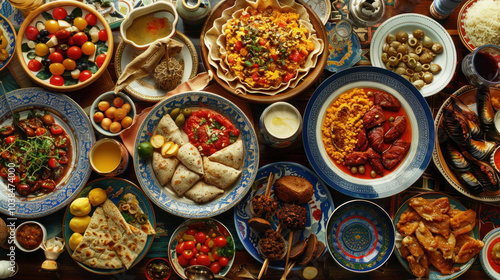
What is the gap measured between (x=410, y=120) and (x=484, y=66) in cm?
113

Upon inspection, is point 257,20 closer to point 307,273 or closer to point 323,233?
point 323,233

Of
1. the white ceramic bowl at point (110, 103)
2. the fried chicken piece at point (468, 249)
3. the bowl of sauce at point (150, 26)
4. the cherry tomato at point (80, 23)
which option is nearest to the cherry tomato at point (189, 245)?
the white ceramic bowl at point (110, 103)

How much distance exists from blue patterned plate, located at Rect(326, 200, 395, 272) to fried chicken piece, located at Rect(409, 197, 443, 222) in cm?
A: 38

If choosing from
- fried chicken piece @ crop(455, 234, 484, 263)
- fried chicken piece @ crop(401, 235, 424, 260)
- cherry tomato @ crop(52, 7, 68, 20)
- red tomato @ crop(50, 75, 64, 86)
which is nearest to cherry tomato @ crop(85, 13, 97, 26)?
cherry tomato @ crop(52, 7, 68, 20)

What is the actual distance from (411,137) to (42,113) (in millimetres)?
4269

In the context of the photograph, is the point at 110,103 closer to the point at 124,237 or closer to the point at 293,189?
the point at 124,237

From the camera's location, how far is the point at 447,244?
375 cm

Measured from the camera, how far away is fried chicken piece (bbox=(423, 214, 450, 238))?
3770 mm

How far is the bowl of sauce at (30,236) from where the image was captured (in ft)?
11.6

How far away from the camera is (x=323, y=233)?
3816 millimetres

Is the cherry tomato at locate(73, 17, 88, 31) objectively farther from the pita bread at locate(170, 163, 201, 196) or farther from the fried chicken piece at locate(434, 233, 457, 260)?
the fried chicken piece at locate(434, 233, 457, 260)

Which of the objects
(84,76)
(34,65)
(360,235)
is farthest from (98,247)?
(360,235)

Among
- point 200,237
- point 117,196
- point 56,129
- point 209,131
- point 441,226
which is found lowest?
point 200,237

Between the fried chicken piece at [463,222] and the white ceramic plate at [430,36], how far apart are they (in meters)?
1.44
